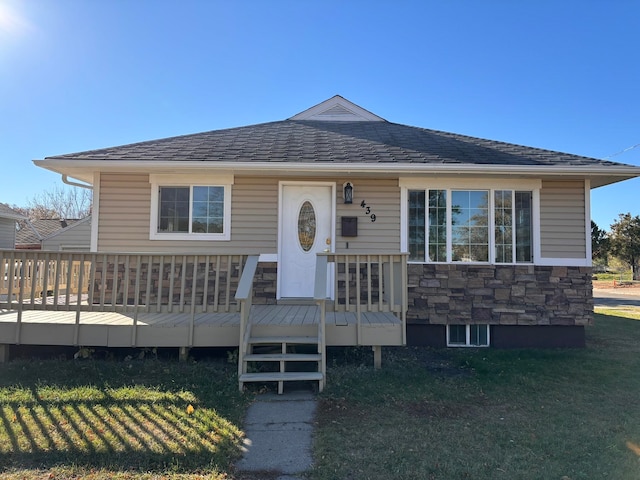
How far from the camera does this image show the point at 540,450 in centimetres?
277

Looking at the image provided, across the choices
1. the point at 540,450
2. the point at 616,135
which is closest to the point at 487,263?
the point at 540,450

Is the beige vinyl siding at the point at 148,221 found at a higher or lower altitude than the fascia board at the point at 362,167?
lower

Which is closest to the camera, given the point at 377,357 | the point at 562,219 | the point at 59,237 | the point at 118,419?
the point at 118,419

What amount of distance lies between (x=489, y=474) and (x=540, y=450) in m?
0.61

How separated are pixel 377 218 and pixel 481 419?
3.55m

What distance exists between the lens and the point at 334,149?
6508mm

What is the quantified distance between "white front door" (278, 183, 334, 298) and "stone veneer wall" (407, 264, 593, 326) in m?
1.60

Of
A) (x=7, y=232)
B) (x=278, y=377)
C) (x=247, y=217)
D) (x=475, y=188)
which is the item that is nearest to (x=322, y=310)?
(x=278, y=377)

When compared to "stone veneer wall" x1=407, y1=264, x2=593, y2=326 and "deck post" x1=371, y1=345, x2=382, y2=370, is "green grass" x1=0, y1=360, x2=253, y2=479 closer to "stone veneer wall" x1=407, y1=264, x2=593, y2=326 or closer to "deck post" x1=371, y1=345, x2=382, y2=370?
"deck post" x1=371, y1=345, x2=382, y2=370

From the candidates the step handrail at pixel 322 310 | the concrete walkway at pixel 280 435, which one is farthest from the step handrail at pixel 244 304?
the step handrail at pixel 322 310

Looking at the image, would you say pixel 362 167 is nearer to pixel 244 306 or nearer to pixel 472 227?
pixel 472 227

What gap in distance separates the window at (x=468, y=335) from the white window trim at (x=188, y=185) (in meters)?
4.03

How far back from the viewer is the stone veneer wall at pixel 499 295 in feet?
19.8

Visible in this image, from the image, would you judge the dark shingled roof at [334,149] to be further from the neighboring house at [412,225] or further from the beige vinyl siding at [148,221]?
the beige vinyl siding at [148,221]
